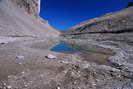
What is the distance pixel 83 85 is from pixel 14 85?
3082 mm

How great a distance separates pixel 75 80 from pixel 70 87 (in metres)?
0.61

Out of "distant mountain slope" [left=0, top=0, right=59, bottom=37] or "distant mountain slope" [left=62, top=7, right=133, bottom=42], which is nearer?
"distant mountain slope" [left=62, top=7, right=133, bottom=42]

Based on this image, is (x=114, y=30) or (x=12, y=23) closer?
(x=114, y=30)

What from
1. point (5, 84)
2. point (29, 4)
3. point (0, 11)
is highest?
point (29, 4)

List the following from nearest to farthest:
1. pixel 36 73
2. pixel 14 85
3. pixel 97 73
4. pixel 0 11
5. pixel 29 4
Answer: pixel 14 85
pixel 36 73
pixel 97 73
pixel 0 11
pixel 29 4

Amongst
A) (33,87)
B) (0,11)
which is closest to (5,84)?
(33,87)

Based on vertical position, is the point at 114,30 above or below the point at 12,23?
below

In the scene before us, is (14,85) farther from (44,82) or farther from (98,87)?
(98,87)

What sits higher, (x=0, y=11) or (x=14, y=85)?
(x=0, y=11)

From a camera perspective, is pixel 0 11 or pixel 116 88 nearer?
pixel 116 88

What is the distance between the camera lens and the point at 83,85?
4.16m

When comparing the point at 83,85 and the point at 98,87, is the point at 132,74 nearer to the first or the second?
the point at 98,87

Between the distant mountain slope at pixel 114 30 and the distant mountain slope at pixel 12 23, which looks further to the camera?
the distant mountain slope at pixel 12 23

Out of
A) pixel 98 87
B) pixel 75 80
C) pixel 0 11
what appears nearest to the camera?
pixel 98 87
